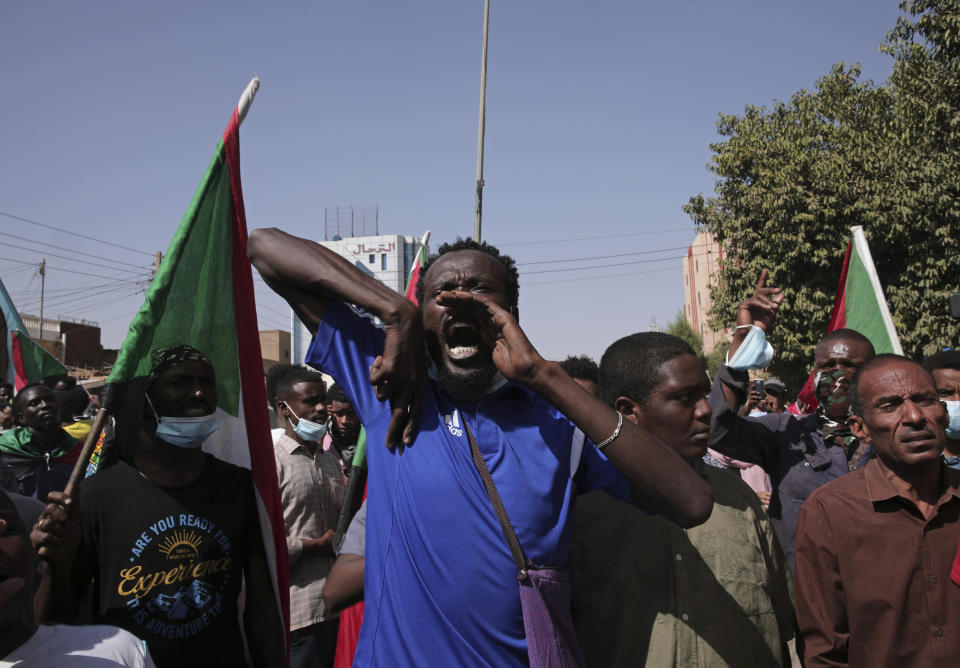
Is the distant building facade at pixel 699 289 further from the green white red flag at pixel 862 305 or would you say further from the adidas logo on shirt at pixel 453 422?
the adidas logo on shirt at pixel 453 422

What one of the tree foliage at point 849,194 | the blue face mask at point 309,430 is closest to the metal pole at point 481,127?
the tree foliage at point 849,194

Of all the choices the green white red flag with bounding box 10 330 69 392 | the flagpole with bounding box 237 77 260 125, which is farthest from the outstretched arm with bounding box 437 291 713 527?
the green white red flag with bounding box 10 330 69 392

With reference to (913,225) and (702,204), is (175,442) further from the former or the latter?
(702,204)

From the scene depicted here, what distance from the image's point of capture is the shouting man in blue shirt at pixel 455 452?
6.14ft

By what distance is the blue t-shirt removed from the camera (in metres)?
1.86

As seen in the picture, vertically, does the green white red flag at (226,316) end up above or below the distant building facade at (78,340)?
below

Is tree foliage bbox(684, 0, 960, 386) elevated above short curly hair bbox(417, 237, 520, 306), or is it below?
above

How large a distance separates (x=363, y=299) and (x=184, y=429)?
119 cm

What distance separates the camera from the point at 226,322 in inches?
121

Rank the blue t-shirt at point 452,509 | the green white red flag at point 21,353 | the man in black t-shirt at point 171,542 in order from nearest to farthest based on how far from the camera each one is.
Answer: the blue t-shirt at point 452,509, the man in black t-shirt at point 171,542, the green white red flag at point 21,353

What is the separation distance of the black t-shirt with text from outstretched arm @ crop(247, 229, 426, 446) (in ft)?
3.40

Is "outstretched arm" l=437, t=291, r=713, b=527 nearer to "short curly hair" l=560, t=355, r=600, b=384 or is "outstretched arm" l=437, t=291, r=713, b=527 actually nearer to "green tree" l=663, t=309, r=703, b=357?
"short curly hair" l=560, t=355, r=600, b=384

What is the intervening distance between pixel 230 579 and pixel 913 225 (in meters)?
15.4

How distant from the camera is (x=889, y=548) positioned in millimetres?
2523
